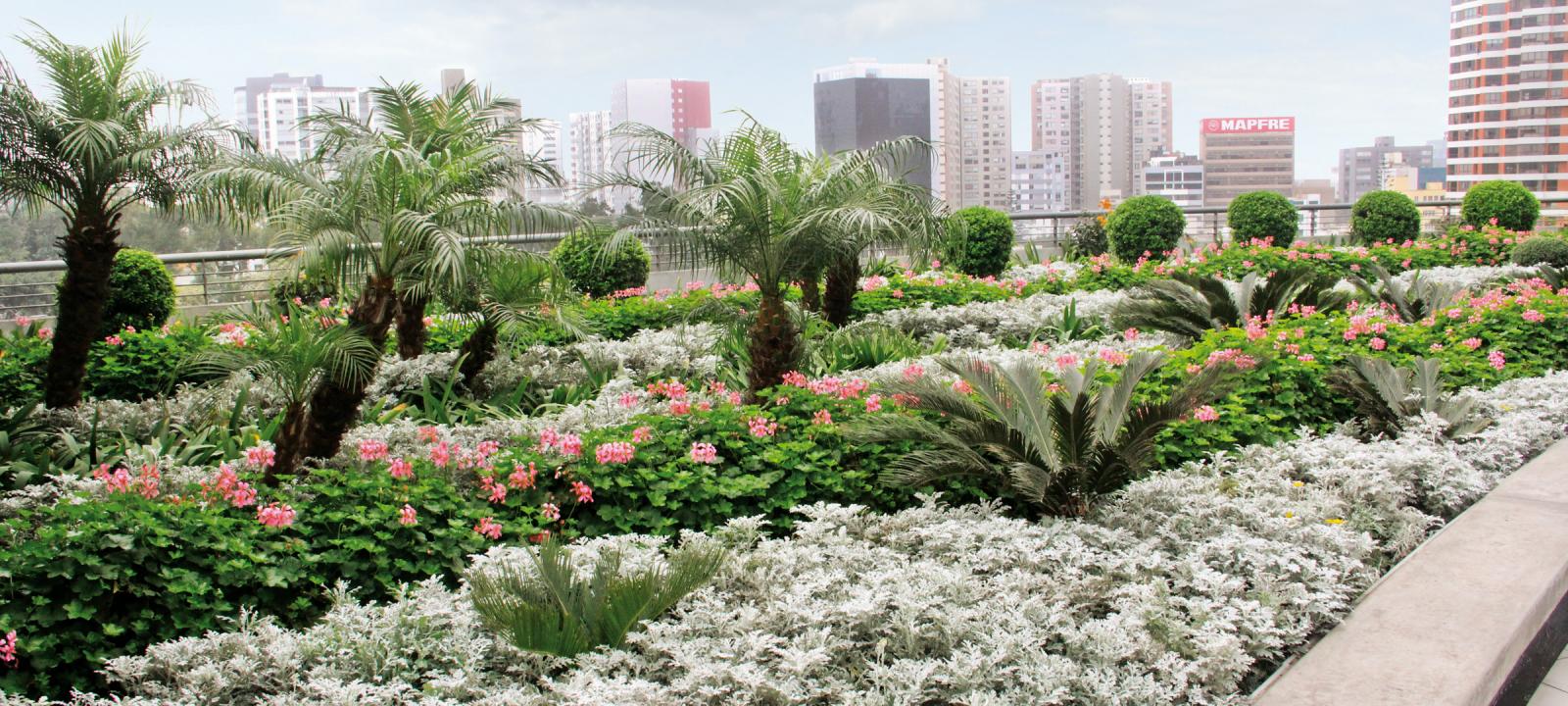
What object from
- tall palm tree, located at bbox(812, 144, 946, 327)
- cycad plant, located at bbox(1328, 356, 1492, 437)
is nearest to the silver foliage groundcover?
cycad plant, located at bbox(1328, 356, 1492, 437)

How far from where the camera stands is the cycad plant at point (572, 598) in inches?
110

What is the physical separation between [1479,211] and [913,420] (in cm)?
1606

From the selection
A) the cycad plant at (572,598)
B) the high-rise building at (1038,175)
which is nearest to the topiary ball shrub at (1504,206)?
the cycad plant at (572,598)

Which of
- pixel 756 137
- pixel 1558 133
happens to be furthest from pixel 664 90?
pixel 1558 133

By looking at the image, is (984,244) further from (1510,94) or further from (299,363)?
(1510,94)

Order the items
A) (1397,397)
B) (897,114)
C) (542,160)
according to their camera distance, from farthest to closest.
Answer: (897,114), (542,160), (1397,397)

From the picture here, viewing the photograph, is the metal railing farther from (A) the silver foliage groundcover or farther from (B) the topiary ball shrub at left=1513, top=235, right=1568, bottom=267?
(B) the topiary ball shrub at left=1513, top=235, right=1568, bottom=267

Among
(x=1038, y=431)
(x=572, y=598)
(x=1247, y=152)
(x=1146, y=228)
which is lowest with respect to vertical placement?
(x=572, y=598)

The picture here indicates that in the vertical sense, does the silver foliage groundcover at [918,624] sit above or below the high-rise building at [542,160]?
below

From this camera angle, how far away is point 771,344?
5949 millimetres

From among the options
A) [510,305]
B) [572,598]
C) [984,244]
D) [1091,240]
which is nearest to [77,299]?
[510,305]

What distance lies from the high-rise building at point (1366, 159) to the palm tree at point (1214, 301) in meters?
87.8

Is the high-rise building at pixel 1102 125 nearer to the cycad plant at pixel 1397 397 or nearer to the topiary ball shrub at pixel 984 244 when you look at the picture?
the topiary ball shrub at pixel 984 244

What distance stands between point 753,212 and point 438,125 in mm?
1950
